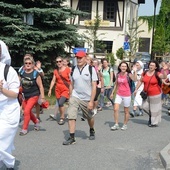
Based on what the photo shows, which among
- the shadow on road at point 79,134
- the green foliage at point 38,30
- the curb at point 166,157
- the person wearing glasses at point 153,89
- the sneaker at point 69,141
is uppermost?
the green foliage at point 38,30

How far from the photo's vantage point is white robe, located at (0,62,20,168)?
5.14 meters

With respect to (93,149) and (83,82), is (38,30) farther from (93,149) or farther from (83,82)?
(93,149)

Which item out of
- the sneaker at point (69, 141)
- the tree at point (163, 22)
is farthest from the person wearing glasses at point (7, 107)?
the tree at point (163, 22)

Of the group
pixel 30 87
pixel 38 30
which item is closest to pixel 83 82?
pixel 30 87

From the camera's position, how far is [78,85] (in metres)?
7.97

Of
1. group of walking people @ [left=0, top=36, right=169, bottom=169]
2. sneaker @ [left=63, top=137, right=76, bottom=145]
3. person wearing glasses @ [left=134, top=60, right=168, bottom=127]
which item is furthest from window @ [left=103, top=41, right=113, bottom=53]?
sneaker @ [left=63, top=137, right=76, bottom=145]

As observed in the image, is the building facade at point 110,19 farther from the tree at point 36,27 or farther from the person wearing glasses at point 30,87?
the person wearing glasses at point 30,87

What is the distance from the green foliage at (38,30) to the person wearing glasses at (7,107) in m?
9.64

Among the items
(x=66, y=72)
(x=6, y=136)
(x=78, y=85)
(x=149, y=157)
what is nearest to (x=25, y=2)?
(x=66, y=72)

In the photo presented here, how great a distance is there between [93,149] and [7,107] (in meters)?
2.72

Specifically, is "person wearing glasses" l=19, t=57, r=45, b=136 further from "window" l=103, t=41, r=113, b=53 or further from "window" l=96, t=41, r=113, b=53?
"window" l=103, t=41, r=113, b=53

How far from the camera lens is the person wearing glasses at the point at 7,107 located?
16.8 feet

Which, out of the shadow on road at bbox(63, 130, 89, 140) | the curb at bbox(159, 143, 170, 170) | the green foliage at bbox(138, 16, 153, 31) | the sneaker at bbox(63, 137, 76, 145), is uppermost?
the green foliage at bbox(138, 16, 153, 31)

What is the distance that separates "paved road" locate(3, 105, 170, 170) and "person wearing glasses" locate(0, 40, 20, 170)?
0.99 m
